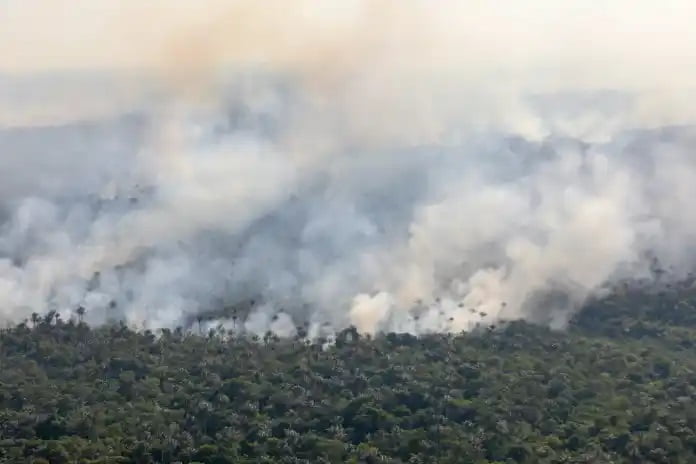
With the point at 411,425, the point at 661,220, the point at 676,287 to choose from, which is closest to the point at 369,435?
the point at 411,425

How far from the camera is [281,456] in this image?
314ft

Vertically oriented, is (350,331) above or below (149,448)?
above

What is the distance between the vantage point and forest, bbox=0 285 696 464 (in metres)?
96.1

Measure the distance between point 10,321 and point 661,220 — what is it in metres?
96.0

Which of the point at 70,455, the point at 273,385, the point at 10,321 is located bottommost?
the point at 70,455

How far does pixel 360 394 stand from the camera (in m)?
112

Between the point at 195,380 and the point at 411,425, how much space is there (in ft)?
87.0

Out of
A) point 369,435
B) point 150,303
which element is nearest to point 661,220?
point 150,303

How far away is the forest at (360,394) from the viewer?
96.1m

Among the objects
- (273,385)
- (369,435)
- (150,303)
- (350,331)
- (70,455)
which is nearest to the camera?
(70,455)

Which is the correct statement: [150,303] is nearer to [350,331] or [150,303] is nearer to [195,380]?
[350,331]

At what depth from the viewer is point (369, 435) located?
101 metres

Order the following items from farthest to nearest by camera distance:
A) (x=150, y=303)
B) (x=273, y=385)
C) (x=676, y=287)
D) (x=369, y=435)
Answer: (x=150, y=303), (x=676, y=287), (x=273, y=385), (x=369, y=435)

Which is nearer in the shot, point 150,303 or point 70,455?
point 70,455
